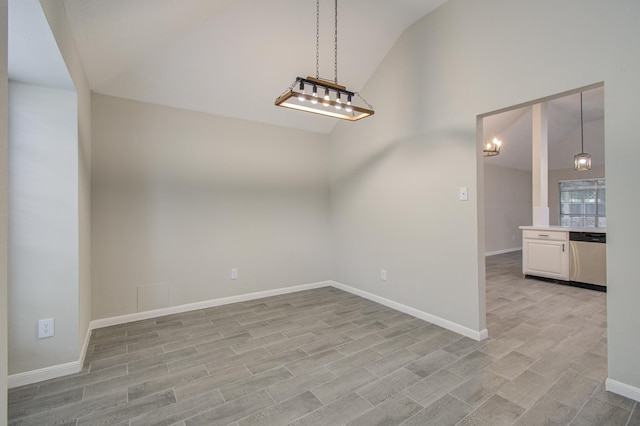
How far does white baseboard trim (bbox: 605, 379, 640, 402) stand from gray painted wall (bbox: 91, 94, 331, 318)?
10.7 feet

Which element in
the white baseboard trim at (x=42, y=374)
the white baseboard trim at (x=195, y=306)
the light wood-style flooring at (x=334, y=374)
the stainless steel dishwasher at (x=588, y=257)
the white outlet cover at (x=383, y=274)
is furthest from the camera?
the stainless steel dishwasher at (x=588, y=257)

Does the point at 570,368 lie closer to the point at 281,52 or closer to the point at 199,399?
the point at 199,399

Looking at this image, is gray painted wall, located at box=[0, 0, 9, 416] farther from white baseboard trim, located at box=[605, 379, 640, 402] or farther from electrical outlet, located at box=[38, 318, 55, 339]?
white baseboard trim, located at box=[605, 379, 640, 402]

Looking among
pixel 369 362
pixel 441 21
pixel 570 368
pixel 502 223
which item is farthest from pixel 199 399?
pixel 502 223

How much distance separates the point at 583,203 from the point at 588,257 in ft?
19.0

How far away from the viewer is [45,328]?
2203 millimetres

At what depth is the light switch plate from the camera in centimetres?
278

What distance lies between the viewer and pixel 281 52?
10.8 feet

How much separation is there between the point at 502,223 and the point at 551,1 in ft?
22.6

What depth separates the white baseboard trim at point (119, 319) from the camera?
2.13 meters

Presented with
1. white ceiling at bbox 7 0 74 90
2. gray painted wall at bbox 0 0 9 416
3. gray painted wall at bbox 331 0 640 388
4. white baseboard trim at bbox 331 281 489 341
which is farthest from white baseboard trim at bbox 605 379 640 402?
white ceiling at bbox 7 0 74 90

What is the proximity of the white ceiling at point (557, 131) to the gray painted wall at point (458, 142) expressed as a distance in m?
3.38

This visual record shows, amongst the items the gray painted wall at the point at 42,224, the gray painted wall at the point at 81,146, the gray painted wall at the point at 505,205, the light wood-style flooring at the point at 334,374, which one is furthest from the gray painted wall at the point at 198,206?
the gray painted wall at the point at 505,205

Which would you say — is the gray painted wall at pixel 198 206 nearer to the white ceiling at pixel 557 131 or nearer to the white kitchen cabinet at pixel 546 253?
the white kitchen cabinet at pixel 546 253
